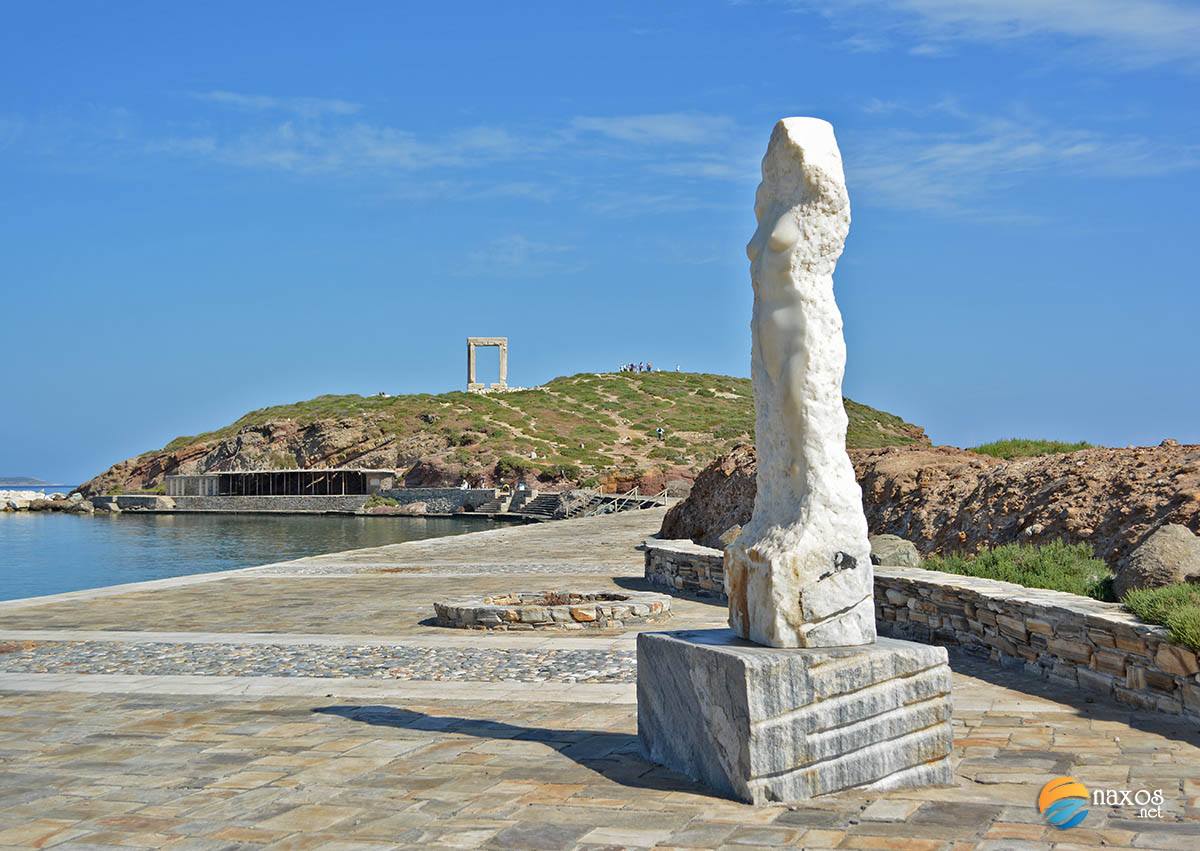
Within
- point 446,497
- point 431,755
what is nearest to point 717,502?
point 431,755

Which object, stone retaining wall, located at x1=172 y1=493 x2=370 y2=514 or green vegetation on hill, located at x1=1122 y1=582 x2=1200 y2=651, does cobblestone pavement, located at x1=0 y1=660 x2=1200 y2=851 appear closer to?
green vegetation on hill, located at x1=1122 y1=582 x2=1200 y2=651

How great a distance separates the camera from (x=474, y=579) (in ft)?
56.8

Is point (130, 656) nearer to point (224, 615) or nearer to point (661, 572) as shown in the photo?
point (224, 615)

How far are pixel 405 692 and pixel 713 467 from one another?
1380 centimetres

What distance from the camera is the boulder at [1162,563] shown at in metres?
8.39

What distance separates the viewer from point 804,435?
5.85m

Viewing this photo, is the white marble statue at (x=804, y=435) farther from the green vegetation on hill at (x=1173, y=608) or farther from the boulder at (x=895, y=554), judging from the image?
the boulder at (x=895, y=554)

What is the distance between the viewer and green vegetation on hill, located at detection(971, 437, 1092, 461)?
17.5m

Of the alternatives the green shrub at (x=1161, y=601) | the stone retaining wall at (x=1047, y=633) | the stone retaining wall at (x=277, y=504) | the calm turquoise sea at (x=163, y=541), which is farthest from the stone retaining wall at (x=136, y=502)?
the green shrub at (x=1161, y=601)

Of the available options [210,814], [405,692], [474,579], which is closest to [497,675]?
[405,692]

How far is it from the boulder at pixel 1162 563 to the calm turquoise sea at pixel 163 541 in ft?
68.5

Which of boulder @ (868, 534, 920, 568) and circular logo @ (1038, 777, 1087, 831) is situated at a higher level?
boulder @ (868, 534, 920, 568)

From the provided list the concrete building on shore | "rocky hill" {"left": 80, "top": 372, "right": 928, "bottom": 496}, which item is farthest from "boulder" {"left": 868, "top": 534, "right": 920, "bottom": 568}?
the concrete building on shore

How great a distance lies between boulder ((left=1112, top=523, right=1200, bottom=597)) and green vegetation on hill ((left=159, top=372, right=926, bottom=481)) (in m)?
45.7
